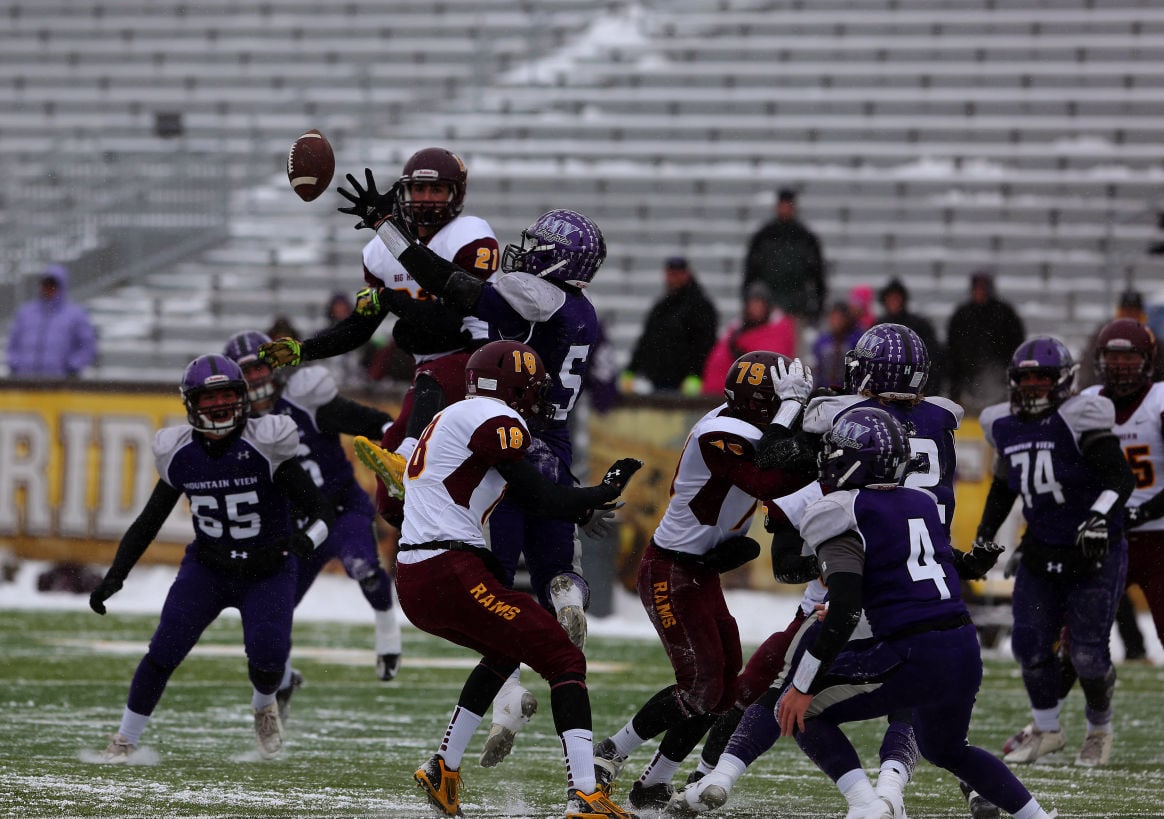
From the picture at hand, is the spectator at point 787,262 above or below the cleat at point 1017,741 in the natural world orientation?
above

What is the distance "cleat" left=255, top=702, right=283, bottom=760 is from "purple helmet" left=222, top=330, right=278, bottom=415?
155 centimetres

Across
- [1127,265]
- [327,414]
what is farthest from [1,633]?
[1127,265]

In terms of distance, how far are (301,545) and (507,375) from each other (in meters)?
1.71

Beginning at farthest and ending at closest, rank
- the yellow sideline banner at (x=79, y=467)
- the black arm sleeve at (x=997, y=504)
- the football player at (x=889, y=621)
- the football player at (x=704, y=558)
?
the yellow sideline banner at (x=79, y=467) < the black arm sleeve at (x=997, y=504) < the football player at (x=704, y=558) < the football player at (x=889, y=621)

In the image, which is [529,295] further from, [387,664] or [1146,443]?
[1146,443]

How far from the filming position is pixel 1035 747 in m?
7.63

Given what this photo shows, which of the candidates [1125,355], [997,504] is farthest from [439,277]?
[1125,355]

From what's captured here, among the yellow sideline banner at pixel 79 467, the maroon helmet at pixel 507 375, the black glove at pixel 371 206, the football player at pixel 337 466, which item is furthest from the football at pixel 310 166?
the yellow sideline banner at pixel 79 467

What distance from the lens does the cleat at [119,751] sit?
703 centimetres

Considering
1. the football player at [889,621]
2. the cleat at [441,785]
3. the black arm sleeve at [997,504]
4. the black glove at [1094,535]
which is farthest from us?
the black arm sleeve at [997,504]

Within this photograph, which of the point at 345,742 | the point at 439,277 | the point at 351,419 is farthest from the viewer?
the point at 351,419

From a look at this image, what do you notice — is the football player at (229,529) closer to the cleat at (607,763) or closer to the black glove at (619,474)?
the cleat at (607,763)

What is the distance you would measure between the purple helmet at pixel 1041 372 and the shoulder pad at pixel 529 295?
6.86 feet

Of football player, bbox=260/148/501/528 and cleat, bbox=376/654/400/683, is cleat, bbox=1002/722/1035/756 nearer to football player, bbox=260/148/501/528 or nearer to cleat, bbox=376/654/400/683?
football player, bbox=260/148/501/528
